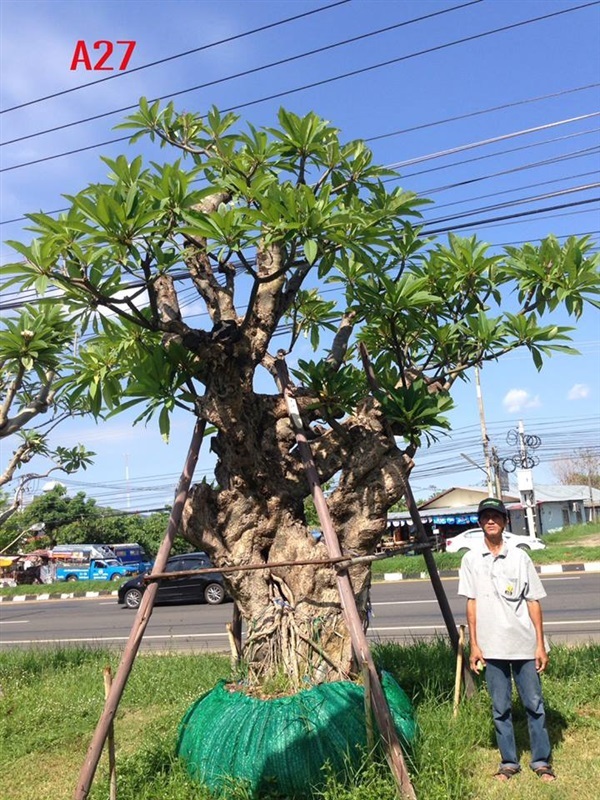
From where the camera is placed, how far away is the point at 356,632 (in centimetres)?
373

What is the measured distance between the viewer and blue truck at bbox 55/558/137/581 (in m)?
32.8

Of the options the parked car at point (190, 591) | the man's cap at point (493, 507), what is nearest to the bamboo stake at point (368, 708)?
the man's cap at point (493, 507)

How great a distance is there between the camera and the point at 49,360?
189 inches

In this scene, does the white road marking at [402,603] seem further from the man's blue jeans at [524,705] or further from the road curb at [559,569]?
the man's blue jeans at [524,705]

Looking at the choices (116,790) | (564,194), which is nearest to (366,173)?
(116,790)

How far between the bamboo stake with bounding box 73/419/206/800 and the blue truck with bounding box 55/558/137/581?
2953 centimetres

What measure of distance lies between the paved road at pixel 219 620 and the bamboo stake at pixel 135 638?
485 centimetres

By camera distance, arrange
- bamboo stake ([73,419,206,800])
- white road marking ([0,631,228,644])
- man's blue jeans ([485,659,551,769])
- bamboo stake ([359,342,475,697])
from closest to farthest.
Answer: bamboo stake ([73,419,206,800]) < man's blue jeans ([485,659,551,769]) < bamboo stake ([359,342,475,697]) < white road marking ([0,631,228,644])

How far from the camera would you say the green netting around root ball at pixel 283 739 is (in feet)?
11.9

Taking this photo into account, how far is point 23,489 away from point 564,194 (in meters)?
8.07

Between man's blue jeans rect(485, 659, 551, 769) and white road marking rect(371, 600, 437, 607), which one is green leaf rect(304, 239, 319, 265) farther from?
white road marking rect(371, 600, 437, 607)

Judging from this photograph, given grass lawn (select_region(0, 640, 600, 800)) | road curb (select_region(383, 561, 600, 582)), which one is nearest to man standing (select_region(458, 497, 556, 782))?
grass lawn (select_region(0, 640, 600, 800))

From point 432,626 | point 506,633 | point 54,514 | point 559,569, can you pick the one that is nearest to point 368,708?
point 506,633

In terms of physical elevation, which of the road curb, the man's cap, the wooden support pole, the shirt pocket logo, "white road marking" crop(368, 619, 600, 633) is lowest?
the road curb
